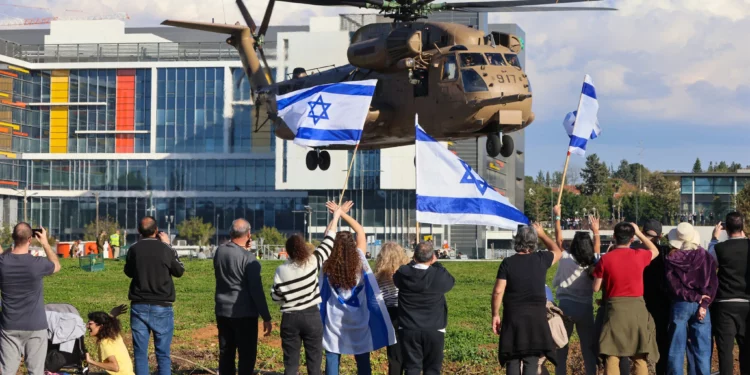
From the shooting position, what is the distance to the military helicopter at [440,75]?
28656 mm

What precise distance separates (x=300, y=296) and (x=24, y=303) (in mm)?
3229

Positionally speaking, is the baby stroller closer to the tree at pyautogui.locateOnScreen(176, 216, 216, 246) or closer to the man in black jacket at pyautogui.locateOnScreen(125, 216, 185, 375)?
the man in black jacket at pyautogui.locateOnScreen(125, 216, 185, 375)

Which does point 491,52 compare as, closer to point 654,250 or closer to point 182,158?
point 654,250

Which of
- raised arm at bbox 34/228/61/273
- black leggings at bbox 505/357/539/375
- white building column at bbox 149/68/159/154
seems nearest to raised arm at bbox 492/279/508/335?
black leggings at bbox 505/357/539/375

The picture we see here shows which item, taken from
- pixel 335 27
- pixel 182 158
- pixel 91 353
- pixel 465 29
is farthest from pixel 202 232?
pixel 91 353

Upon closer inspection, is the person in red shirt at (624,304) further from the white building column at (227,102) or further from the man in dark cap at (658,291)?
the white building column at (227,102)

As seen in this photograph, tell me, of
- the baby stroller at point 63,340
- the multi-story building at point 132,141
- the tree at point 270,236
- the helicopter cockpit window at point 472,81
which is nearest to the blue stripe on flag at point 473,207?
the baby stroller at point 63,340

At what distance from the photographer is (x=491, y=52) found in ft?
95.8

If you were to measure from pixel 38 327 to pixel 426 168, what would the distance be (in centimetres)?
510

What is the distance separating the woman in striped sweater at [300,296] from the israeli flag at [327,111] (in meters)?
3.05

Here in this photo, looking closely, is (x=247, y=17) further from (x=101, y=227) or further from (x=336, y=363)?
(x=101, y=227)

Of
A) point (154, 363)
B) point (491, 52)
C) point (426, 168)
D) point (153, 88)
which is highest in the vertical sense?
point (153, 88)

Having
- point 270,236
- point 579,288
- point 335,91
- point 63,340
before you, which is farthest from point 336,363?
point 270,236

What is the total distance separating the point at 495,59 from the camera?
2911 cm
